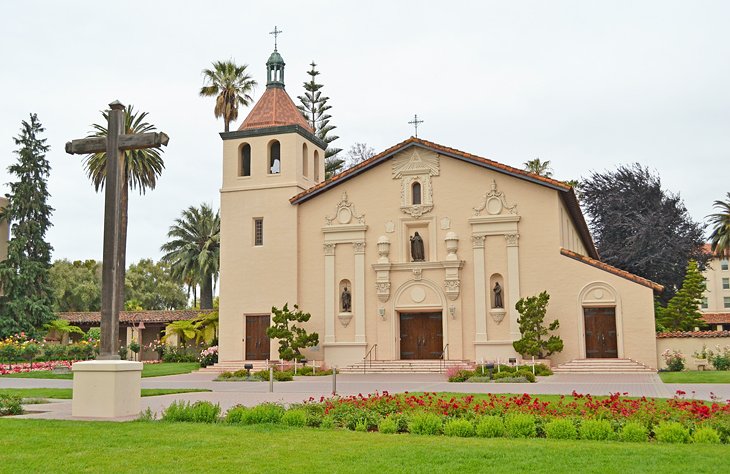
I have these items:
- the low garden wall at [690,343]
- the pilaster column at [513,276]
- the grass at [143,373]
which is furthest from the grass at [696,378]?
the grass at [143,373]

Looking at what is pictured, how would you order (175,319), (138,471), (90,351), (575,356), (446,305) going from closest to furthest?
(138,471) < (575,356) < (446,305) < (90,351) < (175,319)

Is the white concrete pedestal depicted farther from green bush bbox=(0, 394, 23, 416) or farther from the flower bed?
green bush bbox=(0, 394, 23, 416)

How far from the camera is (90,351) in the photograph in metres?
37.8

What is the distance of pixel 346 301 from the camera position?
110ft

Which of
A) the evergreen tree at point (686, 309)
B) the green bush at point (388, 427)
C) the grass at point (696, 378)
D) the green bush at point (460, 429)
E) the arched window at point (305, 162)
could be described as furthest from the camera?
the evergreen tree at point (686, 309)

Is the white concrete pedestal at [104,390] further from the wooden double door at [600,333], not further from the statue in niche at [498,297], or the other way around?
the wooden double door at [600,333]

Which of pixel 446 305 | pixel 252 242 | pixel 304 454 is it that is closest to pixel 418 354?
Answer: pixel 446 305

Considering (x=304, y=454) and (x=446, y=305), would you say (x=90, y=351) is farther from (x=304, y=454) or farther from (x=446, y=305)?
(x=304, y=454)

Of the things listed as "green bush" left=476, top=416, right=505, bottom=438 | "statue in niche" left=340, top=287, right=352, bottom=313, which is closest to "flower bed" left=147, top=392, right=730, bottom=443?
"green bush" left=476, top=416, right=505, bottom=438

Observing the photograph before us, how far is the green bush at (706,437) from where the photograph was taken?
940cm

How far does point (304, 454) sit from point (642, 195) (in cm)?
4460

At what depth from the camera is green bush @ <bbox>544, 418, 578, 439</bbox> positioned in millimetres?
9984

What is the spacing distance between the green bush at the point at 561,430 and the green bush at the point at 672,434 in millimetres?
1068

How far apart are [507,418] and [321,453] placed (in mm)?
3153
